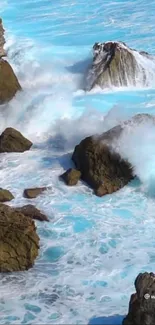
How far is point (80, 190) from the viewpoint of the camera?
12477 mm

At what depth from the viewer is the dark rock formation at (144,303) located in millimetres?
7812

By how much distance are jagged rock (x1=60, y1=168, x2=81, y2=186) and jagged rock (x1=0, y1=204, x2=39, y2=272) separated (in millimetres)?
2491

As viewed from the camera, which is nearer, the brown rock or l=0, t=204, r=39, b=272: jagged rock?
l=0, t=204, r=39, b=272: jagged rock

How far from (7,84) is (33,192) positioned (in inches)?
211

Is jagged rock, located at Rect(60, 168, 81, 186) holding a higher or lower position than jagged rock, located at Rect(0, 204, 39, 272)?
lower

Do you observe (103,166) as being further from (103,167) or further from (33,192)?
(33,192)

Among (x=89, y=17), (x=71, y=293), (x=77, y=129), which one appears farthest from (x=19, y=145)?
(x=89, y=17)

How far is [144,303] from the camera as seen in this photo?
7.82 metres

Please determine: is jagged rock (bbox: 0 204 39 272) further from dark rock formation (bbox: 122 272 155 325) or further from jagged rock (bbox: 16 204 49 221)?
dark rock formation (bbox: 122 272 155 325)

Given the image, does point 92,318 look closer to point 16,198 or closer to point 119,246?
point 119,246

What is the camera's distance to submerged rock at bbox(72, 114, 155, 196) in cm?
1238

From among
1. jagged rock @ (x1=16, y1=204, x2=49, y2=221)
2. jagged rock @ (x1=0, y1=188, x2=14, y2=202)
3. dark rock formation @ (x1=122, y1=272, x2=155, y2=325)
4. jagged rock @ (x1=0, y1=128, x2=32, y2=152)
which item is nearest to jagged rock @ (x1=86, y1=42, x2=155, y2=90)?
jagged rock @ (x1=0, y1=128, x2=32, y2=152)

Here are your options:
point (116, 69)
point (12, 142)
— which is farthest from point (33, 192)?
point (116, 69)

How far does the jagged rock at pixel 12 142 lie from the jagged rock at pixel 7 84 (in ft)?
9.08
